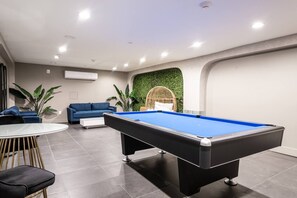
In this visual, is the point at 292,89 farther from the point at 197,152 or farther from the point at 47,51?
the point at 47,51

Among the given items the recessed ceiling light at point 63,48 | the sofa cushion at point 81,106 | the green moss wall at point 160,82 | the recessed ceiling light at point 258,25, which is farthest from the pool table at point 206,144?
the sofa cushion at point 81,106

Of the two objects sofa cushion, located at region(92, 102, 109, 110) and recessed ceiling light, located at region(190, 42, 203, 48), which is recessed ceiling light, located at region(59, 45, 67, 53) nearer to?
recessed ceiling light, located at region(190, 42, 203, 48)

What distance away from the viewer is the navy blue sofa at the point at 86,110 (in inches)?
280

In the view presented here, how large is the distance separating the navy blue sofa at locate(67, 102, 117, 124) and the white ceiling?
3.22 m

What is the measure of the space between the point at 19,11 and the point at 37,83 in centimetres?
543

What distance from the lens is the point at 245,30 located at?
→ 10.8 ft

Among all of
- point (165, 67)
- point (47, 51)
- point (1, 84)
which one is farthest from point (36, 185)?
point (165, 67)

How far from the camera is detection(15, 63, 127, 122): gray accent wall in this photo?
7094 mm

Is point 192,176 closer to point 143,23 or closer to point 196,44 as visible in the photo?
point 143,23

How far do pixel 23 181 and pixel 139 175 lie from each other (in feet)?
5.71

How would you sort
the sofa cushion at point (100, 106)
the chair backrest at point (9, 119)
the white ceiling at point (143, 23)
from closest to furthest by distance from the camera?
the white ceiling at point (143, 23) < the chair backrest at point (9, 119) < the sofa cushion at point (100, 106)

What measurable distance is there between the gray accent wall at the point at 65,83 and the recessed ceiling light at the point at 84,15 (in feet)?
18.4

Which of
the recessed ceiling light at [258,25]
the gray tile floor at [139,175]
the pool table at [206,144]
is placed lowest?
the gray tile floor at [139,175]

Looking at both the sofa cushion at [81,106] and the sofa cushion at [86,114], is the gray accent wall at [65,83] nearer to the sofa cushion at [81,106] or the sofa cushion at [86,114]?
the sofa cushion at [81,106]
